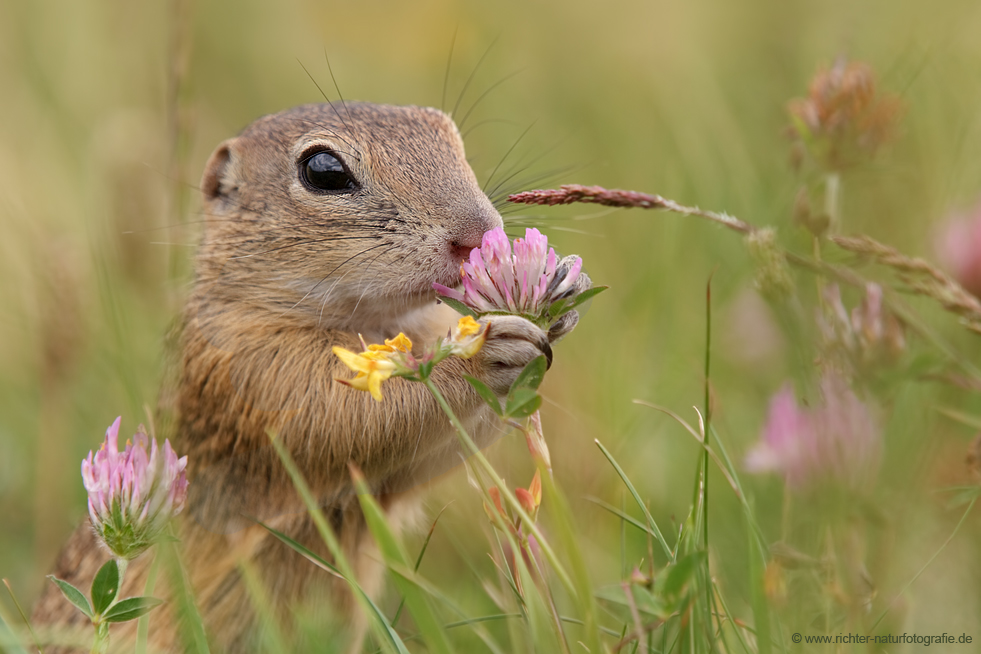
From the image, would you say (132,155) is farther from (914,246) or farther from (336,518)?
(914,246)

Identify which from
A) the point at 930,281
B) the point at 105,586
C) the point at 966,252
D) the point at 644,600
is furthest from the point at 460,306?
the point at 966,252

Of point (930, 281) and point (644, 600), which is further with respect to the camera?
point (930, 281)

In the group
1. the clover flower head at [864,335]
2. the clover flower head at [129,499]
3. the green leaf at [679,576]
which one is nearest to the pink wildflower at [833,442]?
the clover flower head at [864,335]

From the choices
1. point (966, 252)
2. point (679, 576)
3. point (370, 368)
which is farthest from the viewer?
point (966, 252)

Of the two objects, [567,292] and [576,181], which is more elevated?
[576,181]

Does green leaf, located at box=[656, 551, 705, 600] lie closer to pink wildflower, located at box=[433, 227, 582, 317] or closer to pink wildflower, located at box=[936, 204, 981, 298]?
pink wildflower, located at box=[433, 227, 582, 317]

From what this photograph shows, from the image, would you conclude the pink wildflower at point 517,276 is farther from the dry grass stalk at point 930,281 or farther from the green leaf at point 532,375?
the dry grass stalk at point 930,281

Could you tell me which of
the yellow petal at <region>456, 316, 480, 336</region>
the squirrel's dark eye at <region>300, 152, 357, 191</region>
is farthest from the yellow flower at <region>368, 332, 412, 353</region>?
the squirrel's dark eye at <region>300, 152, 357, 191</region>

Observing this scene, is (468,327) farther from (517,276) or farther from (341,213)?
(341,213)
